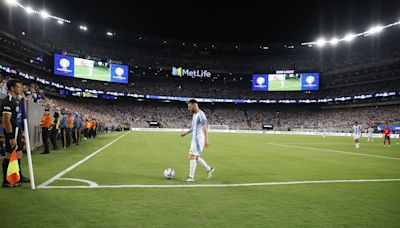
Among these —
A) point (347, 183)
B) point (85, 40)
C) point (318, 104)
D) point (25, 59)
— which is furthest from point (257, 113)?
point (347, 183)

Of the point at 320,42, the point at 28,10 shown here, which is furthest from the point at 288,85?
the point at 28,10

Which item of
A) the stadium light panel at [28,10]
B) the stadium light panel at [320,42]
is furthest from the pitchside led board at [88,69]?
the stadium light panel at [320,42]

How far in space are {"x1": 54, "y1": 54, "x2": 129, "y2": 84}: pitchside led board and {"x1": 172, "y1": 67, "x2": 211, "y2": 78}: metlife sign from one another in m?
15.1

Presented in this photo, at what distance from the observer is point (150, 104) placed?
80.2 meters

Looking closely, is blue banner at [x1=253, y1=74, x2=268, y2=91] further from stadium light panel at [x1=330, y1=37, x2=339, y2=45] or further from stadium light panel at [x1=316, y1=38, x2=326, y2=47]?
stadium light panel at [x1=330, y1=37, x2=339, y2=45]

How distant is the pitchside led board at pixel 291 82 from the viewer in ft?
254

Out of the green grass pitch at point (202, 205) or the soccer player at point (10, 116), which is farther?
the soccer player at point (10, 116)

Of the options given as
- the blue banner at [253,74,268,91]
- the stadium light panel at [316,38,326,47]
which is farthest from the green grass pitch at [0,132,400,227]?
the blue banner at [253,74,268,91]

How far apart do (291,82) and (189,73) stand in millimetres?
26750

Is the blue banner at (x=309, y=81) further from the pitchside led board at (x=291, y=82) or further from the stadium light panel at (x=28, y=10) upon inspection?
the stadium light panel at (x=28, y=10)

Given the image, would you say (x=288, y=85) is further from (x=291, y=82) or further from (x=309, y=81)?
(x=309, y=81)

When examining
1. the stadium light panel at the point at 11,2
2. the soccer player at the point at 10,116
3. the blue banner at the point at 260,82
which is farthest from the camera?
the blue banner at the point at 260,82

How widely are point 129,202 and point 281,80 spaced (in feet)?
253

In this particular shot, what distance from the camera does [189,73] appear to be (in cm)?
8300
